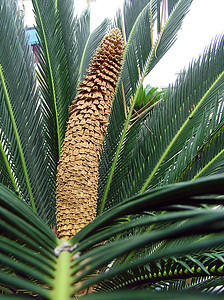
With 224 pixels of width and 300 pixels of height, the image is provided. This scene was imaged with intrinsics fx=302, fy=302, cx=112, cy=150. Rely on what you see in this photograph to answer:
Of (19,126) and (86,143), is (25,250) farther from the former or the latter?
(19,126)

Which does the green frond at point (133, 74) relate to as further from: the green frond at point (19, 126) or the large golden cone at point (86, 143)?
the green frond at point (19, 126)

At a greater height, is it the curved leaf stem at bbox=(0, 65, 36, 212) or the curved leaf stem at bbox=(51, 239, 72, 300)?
the curved leaf stem at bbox=(0, 65, 36, 212)

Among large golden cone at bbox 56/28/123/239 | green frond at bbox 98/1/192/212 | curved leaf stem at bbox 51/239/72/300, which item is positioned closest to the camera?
curved leaf stem at bbox 51/239/72/300

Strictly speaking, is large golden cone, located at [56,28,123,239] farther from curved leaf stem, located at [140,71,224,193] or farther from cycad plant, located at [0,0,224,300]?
curved leaf stem, located at [140,71,224,193]

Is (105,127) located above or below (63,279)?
above

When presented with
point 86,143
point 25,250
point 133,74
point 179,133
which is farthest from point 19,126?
point 25,250

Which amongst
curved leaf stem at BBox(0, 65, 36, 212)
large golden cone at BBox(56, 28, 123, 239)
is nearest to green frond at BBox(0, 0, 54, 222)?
curved leaf stem at BBox(0, 65, 36, 212)

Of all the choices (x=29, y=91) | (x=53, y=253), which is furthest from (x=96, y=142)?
(x=53, y=253)

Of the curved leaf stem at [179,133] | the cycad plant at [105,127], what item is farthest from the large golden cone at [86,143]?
the curved leaf stem at [179,133]

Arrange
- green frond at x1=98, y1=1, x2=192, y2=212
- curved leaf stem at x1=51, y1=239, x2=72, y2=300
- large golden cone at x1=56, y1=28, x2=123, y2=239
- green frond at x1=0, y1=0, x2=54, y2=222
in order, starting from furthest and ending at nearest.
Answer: green frond at x1=98, y1=1, x2=192, y2=212, green frond at x1=0, y1=0, x2=54, y2=222, large golden cone at x1=56, y1=28, x2=123, y2=239, curved leaf stem at x1=51, y1=239, x2=72, y2=300
